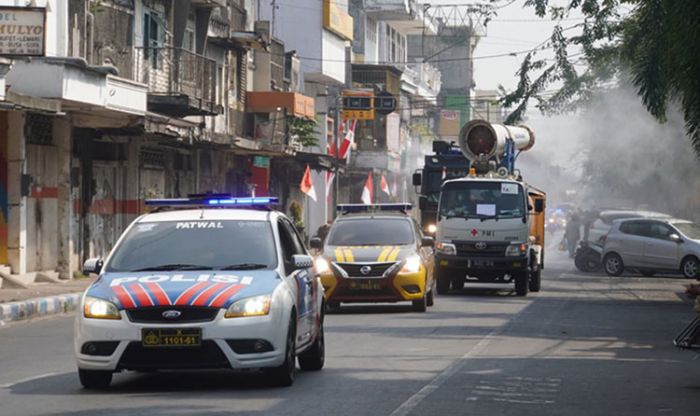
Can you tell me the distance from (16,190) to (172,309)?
19.7m

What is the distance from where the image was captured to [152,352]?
12.5 metres

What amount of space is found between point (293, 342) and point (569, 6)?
948 inches

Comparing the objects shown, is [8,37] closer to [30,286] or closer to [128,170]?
[30,286]

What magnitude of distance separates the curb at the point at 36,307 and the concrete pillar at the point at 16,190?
4.56m

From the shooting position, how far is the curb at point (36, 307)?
2314cm

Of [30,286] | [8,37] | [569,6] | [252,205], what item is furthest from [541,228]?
[252,205]

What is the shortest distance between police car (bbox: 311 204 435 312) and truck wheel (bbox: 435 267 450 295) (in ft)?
18.2

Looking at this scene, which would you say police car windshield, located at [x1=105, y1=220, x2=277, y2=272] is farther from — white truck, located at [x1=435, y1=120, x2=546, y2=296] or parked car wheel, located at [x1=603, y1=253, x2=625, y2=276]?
parked car wheel, located at [x1=603, y1=253, x2=625, y2=276]

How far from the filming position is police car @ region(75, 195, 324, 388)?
12.4 metres

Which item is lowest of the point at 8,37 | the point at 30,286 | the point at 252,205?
the point at 30,286

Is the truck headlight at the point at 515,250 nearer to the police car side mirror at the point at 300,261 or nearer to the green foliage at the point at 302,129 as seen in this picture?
the police car side mirror at the point at 300,261

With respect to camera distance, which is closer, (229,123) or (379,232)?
(379,232)

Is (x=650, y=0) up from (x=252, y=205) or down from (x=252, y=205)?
up

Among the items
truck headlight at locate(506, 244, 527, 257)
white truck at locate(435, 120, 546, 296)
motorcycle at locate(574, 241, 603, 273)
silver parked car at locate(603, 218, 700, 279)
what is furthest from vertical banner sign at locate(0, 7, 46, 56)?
motorcycle at locate(574, 241, 603, 273)
